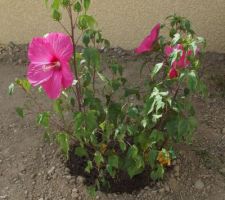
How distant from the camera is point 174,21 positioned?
7.34ft

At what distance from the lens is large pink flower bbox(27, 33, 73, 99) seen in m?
2.00

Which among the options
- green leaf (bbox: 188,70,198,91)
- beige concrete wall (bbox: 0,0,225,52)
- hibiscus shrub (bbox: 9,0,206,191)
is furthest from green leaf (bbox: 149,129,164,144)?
beige concrete wall (bbox: 0,0,225,52)

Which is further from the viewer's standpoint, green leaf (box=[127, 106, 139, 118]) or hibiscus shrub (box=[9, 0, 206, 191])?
green leaf (box=[127, 106, 139, 118])

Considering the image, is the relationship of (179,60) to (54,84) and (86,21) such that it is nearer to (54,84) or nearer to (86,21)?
(86,21)

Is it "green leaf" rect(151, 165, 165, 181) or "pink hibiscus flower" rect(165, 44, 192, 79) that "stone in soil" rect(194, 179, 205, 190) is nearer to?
"green leaf" rect(151, 165, 165, 181)

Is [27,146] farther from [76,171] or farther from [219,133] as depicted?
[219,133]

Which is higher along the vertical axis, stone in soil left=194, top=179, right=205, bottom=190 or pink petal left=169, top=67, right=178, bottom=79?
pink petal left=169, top=67, right=178, bottom=79

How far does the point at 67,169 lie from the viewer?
267 cm

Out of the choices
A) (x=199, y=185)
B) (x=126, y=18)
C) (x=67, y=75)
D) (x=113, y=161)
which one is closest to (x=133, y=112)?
(x=113, y=161)

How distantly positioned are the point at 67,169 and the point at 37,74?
2.54ft

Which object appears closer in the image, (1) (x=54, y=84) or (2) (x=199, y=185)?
(1) (x=54, y=84)

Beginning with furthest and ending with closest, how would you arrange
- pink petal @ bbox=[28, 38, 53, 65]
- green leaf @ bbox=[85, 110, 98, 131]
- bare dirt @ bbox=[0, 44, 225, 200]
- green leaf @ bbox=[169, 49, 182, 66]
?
bare dirt @ bbox=[0, 44, 225, 200], green leaf @ bbox=[85, 110, 98, 131], pink petal @ bbox=[28, 38, 53, 65], green leaf @ bbox=[169, 49, 182, 66]

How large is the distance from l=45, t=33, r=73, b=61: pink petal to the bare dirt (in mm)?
833

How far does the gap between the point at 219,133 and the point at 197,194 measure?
486 millimetres
